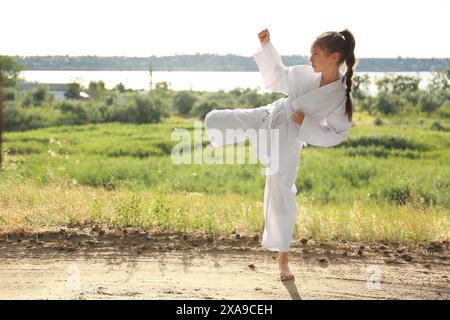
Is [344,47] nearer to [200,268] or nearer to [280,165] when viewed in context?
[280,165]

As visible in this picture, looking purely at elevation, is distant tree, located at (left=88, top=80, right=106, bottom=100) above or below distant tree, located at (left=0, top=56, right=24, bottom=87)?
below

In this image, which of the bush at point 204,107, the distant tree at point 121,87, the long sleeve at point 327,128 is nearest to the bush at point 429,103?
the bush at point 204,107

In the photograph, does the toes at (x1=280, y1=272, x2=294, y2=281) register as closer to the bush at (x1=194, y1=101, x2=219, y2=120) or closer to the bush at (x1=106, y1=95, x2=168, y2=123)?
the bush at (x1=106, y1=95, x2=168, y2=123)

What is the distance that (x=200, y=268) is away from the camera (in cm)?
490

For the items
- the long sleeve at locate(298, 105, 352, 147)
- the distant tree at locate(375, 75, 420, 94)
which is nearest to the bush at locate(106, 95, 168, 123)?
the distant tree at locate(375, 75, 420, 94)

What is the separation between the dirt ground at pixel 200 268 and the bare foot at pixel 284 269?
2.0 inches

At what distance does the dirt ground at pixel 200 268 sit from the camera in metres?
4.36

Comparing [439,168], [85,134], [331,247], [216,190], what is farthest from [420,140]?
[331,247]

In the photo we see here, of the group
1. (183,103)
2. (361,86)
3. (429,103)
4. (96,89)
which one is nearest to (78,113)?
(183,103)

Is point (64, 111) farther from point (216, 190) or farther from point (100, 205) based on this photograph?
point (100, 205)

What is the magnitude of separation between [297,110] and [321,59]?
368 mm

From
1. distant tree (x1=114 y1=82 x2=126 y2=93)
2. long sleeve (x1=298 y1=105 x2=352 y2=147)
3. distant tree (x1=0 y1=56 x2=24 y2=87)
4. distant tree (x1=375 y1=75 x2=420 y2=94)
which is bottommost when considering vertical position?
long sleeve (x1=298 y1=105 x2=352 y2=147)

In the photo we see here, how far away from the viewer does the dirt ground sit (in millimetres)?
4359

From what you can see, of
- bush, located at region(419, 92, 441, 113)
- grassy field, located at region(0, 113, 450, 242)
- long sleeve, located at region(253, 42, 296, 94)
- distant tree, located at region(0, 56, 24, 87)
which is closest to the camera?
long sleeve, located at region(253, 42, 296, 94)
